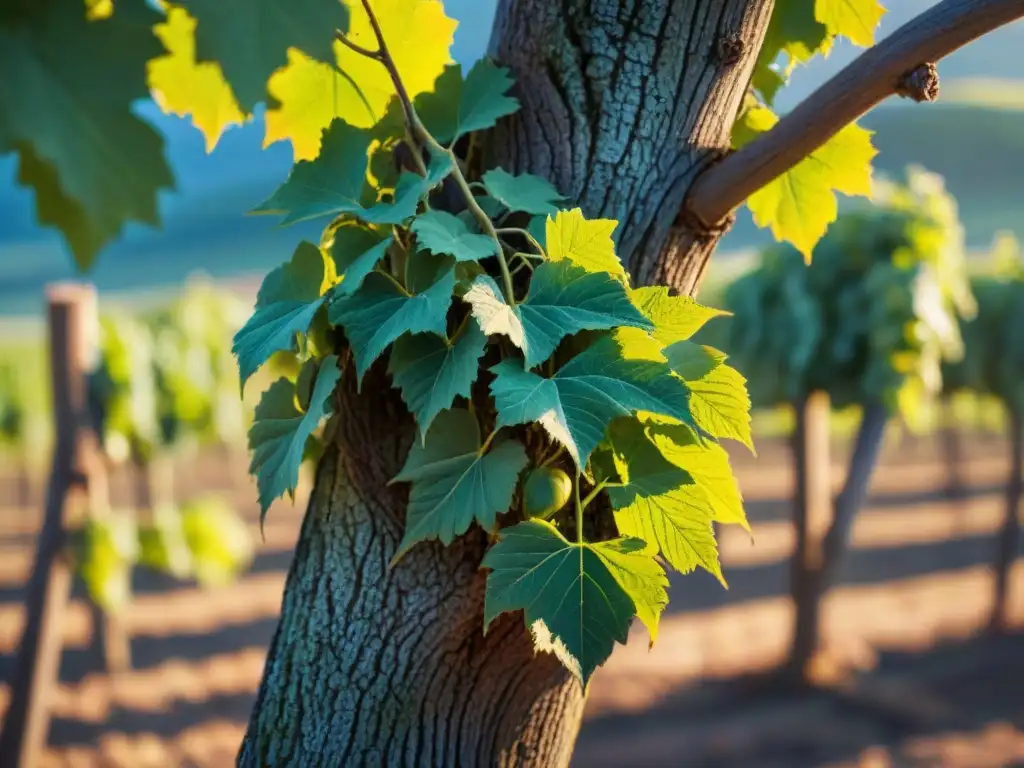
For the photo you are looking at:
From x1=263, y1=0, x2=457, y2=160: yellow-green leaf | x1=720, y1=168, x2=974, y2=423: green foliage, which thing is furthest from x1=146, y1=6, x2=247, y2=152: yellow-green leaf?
x1=720, y1=168, x2=974, y2=423: green foliage

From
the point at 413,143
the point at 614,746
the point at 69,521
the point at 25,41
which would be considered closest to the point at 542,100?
the point at 413,143

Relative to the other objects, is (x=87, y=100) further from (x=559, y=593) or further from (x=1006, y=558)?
(x=1006, y=558)

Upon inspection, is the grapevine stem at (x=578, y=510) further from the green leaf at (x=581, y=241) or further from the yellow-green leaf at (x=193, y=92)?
the yellow-green leaf at (x=193, y=92)

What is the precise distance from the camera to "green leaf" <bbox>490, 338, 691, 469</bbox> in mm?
748

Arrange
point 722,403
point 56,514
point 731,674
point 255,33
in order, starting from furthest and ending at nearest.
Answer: point 731,674 → point 56,514 → point 722,403 → point 255,33

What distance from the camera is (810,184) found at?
1087mm

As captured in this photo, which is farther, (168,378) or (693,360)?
(168,378)

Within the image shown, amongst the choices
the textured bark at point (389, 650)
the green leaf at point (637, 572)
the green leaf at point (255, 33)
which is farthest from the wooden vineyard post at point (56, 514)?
the green leaf at point (255, 33)

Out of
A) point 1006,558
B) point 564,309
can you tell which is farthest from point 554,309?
point 1006,558

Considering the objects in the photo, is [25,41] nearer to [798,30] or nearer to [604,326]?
[604,326]

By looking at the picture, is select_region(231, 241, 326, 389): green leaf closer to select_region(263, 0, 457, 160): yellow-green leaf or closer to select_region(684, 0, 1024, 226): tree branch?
select_region(263, 0, 457, 160): yellow-green leaf

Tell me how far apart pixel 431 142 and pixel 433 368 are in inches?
8.7

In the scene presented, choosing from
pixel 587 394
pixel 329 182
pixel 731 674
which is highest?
pixel 329 182

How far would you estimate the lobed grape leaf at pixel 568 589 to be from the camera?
808 mm
